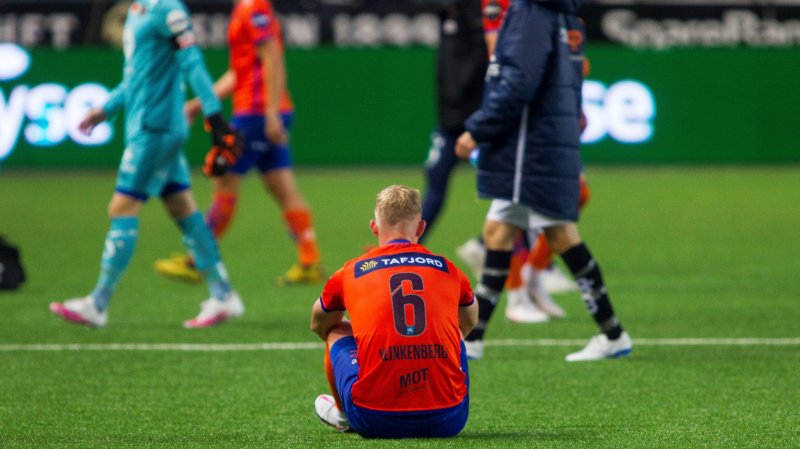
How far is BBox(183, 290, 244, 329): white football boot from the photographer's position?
26.7 feet

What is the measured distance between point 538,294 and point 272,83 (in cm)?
244

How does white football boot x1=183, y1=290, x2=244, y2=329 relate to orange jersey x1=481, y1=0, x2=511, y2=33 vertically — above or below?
below

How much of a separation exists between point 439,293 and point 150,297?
4.94 meters

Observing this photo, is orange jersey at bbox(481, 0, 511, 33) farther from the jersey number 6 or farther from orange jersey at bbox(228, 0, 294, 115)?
the jersey number 6

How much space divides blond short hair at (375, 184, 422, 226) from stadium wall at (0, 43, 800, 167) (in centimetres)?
1544

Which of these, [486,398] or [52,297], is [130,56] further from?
[486,398]

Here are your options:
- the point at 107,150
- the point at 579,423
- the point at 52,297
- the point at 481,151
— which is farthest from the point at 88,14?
the point at 579,423

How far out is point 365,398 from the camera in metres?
4.86

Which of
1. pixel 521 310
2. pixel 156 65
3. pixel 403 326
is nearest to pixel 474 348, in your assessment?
pixel 521 310

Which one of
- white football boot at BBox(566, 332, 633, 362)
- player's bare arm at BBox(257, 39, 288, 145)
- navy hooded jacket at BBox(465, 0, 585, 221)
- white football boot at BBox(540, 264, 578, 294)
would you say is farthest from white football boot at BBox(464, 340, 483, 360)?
player's bare arm at BBox(257, 39, 288, 145)

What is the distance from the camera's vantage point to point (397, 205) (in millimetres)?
4824

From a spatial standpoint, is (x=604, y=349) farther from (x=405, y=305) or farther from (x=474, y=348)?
(x=405, y=305)

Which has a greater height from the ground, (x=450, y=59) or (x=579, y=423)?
(x=450, y=59)

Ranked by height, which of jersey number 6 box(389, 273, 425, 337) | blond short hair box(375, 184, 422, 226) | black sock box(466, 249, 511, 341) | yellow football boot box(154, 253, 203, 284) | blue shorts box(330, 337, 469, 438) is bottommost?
yellow football boot box(154, 253, 203, 284)
